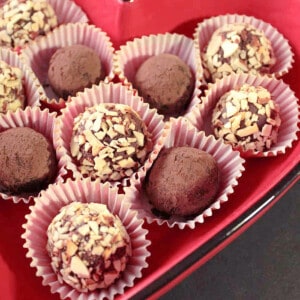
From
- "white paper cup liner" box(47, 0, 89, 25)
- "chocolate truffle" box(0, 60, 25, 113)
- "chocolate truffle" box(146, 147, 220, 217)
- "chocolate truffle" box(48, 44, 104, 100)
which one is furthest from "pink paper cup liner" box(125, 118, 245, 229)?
"white paper cup liner" box(47, 0, 89, 25)

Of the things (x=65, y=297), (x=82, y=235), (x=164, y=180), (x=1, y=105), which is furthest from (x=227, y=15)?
(x=65, y=297)

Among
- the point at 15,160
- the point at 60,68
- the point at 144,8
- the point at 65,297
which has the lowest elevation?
the point at 65,297

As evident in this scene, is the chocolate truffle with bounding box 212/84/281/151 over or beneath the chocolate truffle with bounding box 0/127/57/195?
over

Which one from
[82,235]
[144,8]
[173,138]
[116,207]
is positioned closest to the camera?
[82,235]

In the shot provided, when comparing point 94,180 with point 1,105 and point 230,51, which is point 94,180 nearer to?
point 1,105

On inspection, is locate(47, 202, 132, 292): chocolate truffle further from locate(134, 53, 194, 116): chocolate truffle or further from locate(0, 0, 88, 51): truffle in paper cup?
locate(0, 0, 88, 51): truffle in paper cup

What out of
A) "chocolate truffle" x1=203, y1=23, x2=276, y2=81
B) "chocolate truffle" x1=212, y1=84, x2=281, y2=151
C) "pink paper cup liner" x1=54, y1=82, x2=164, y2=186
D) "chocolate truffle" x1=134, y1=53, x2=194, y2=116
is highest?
"chocolate truffle" x1=203, y1=23, x2=276, y2=81

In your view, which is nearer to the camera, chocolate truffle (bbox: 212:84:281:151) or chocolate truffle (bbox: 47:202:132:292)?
chocolate truffle (bbox: 47:202:132:292)
